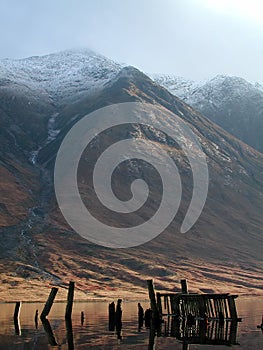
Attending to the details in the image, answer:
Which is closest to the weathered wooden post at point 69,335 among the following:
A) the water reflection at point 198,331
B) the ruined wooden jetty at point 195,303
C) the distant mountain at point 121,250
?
the water reflection at point 198,331

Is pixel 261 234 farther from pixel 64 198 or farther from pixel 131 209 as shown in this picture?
pixel 64 198

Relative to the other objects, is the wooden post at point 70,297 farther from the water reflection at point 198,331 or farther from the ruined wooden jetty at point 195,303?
the water reflection at point 198,331

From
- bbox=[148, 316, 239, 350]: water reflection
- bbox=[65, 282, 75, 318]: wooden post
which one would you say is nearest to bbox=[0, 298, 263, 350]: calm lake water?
bbox=[148, 316, 239, 350]: water reflection

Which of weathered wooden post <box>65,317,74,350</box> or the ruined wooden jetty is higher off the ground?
the ruined wooden jetty

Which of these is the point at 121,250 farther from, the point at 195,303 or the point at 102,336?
the point at 102,336

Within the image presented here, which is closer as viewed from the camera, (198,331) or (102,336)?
(102,336)

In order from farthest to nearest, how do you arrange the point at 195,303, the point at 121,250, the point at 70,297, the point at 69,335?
1. the point at 121,250
2. the point at 195,303
3. the point at 70,297
4. the point at 69,335

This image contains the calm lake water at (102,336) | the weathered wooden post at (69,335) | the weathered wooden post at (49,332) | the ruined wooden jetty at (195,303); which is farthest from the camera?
the ruined wooden jetty at (195,303)

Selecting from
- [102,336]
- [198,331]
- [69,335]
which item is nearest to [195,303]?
[198,331]

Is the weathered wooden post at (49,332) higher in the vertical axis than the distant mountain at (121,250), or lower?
lower

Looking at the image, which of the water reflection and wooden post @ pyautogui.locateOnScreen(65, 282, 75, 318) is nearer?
the water reflection

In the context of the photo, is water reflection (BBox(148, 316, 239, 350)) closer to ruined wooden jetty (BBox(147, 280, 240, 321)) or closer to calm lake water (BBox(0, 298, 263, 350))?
calm lake water (BBox(0, 298, 263, 350))

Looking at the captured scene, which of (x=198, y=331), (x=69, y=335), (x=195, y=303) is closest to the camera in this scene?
(x=69, y=335)

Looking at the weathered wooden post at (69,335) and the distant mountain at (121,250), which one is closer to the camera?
the weathered wooden post at (69,335)
